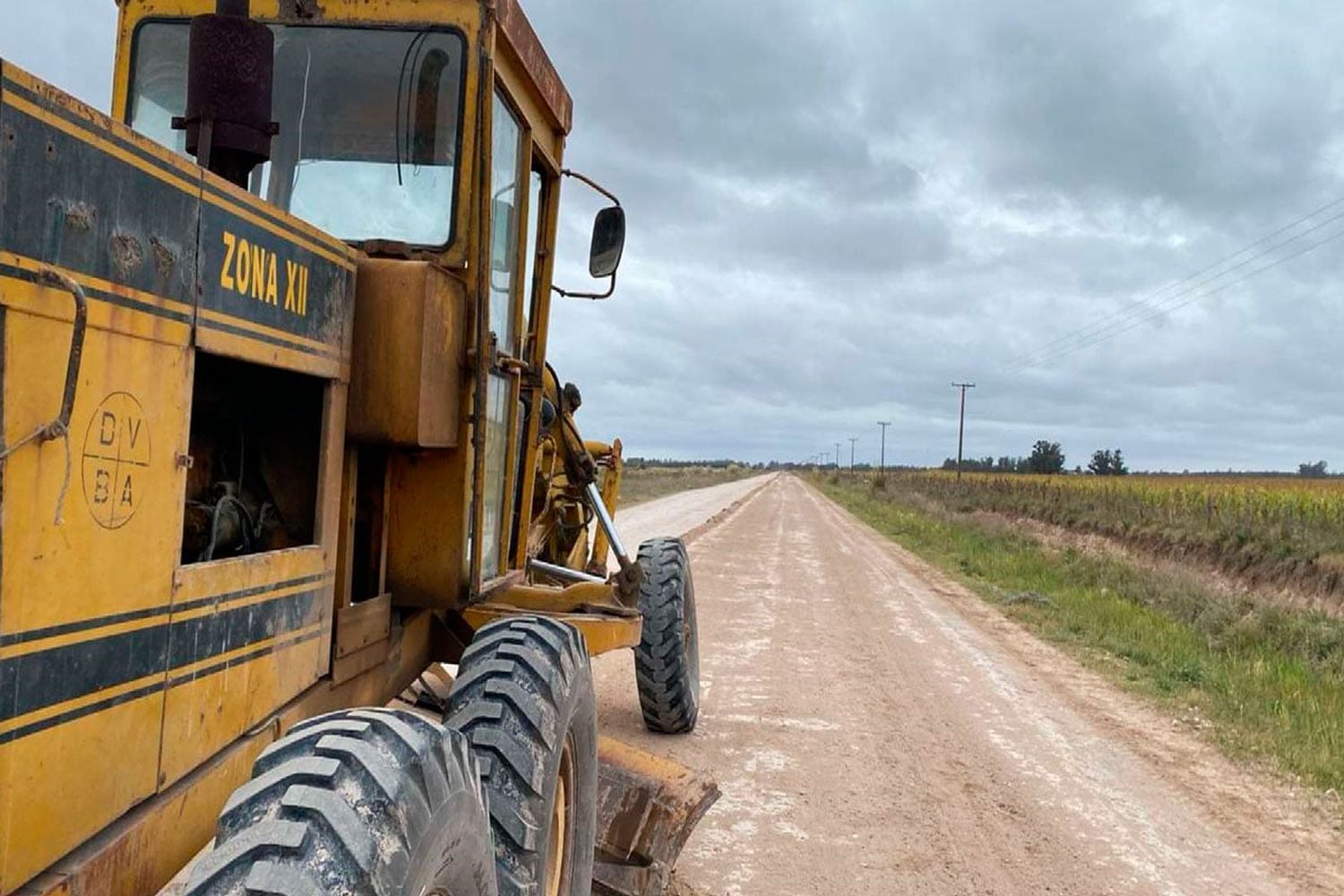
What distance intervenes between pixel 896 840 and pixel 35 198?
4654 millimetres

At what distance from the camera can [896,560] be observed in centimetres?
2097

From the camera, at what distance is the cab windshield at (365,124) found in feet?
11.8

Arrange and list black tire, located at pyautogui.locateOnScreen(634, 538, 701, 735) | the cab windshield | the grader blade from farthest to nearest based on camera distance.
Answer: black tire, located at pyautogui.locateOnScreen(634, 538, 701, 735) → the grader blade → the cab windshield

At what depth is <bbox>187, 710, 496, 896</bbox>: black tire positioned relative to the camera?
6.16 ft

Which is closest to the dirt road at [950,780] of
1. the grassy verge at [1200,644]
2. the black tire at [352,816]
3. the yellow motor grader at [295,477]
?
the grassy verge at [1200,644]

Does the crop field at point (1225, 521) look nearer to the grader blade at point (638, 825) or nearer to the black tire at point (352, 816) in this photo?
the grader blade at point (638, 825)

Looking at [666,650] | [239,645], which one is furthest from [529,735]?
[666,650]

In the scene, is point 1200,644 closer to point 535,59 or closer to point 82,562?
point 535,59

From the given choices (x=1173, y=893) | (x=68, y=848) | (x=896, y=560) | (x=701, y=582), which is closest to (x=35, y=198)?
(x=68, y=848)

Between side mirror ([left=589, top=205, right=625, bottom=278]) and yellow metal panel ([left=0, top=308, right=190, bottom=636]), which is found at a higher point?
side mirror ([left=589, top=205, right=625, bottom=278])

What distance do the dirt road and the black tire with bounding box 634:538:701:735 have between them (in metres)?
→ 0.17

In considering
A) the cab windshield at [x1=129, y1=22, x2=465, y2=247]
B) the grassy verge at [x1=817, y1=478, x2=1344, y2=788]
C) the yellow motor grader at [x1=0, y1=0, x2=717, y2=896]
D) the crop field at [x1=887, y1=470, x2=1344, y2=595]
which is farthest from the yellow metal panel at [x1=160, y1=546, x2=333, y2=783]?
the crop field at [x1=887, y1=470, x2=1344, y2=595]

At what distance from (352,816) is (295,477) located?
4.35 ft

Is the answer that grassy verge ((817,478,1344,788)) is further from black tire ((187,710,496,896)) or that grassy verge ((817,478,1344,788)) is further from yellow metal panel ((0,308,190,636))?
yellow metal panel ((0,308,190,636))
